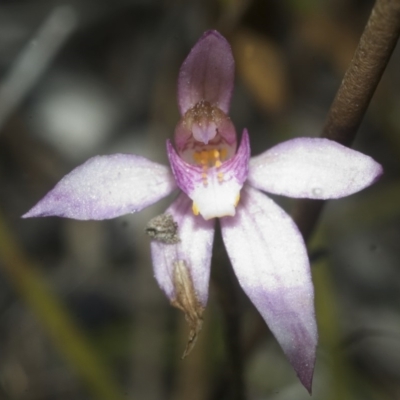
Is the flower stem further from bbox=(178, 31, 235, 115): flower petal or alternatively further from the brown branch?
bbox=(178, 31, 235, 115): flower petal

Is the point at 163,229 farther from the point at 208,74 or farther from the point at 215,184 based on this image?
the point at 208,74

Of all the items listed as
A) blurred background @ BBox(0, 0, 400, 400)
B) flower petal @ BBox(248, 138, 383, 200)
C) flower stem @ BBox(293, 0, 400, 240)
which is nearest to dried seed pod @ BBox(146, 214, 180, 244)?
flower petal @ BBox(248, 138, 383, 200)

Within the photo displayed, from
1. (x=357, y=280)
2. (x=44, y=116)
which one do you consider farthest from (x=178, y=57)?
(x=357, y=280)

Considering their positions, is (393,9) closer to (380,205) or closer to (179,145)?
(179,145)

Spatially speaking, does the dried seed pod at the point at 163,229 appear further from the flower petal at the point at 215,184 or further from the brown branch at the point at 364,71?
the brown branch at the point at 364,71

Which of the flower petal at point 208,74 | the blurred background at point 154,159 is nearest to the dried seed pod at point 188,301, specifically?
the flower petal at point 208,74

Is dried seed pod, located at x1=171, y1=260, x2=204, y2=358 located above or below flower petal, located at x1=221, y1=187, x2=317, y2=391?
below
